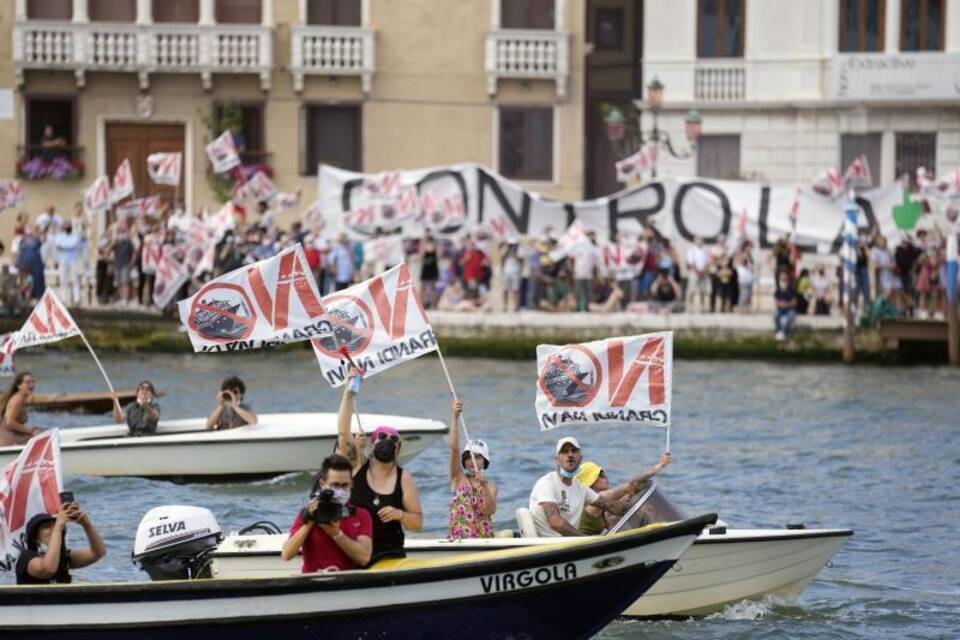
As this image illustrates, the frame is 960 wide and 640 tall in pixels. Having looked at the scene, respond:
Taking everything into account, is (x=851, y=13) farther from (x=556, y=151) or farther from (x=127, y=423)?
(x=127, y=423)

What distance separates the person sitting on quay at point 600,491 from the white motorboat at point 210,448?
764 cm

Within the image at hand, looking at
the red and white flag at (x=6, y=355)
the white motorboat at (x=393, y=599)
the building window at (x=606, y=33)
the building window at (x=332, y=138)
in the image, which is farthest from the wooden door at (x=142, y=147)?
the white motorboat at (x=393, y=599)

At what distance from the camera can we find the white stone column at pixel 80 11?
46719 mm

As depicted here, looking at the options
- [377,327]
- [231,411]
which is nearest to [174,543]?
[377,327]

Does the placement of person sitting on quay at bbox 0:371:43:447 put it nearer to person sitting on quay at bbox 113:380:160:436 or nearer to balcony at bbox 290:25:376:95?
person sitting on quay at bbox 113:380:160:436

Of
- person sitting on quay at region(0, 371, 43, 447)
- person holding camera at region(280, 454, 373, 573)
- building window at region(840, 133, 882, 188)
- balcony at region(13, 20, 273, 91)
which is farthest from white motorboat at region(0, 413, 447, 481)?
building window at region(840, 133, 882, 188)

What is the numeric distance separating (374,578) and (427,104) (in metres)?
35.2

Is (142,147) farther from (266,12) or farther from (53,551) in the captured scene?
(53,551)

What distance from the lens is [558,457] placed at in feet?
54.2

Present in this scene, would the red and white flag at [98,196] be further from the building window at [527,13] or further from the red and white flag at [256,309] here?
the red and white flag at [256,309]

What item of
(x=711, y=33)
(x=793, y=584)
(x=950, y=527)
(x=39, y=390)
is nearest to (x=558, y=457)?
(x=793, y=584)

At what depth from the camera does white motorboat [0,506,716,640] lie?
13.6 metres

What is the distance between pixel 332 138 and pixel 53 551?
34964 mm

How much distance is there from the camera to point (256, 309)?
1814 cm
